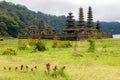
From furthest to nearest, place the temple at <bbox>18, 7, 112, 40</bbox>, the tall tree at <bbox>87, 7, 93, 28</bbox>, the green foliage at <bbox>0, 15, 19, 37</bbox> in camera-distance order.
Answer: the green foliage at <bbox>0, 15, 19, 37</bbox> → the tall tree at <bbox>87, 7, 93, 28</bbox> → the temple at <bbox>18, 7, 112, 40</bbox>

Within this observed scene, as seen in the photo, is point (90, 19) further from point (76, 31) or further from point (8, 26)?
point (8, 26)

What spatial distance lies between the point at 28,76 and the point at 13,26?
11881 cm

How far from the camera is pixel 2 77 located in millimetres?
18922

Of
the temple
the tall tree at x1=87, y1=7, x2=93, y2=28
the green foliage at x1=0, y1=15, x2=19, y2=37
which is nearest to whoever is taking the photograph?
the temple

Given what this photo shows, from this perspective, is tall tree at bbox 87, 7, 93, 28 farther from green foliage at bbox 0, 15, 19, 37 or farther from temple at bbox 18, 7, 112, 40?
green foliage at bbox 0, 15, 19, 37

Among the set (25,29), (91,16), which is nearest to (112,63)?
(91,16)

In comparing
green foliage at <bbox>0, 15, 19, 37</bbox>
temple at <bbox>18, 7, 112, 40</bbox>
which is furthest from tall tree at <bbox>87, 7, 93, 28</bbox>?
green foliage at <bbox>0, 15, 19, 37</bbox>

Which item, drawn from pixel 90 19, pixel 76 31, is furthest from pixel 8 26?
pixel 76 31

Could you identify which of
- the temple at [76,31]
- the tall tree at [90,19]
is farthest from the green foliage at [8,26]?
the tall tree at [90,19]

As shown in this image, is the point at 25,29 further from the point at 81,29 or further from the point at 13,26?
the point at 81,29

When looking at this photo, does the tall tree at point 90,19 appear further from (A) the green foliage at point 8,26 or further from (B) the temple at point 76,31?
(A) the green foliage at point 8,26

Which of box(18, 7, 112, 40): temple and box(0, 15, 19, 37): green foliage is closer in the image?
box(18, 7, 112, 40): temple

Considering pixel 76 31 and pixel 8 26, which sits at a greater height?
pixel 8 26

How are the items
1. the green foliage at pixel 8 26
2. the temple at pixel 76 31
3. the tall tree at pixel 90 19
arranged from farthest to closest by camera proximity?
the green foliage at pixel 8 26 < the tall tree at pixel 90 19 < the temple at pixel 76 31
